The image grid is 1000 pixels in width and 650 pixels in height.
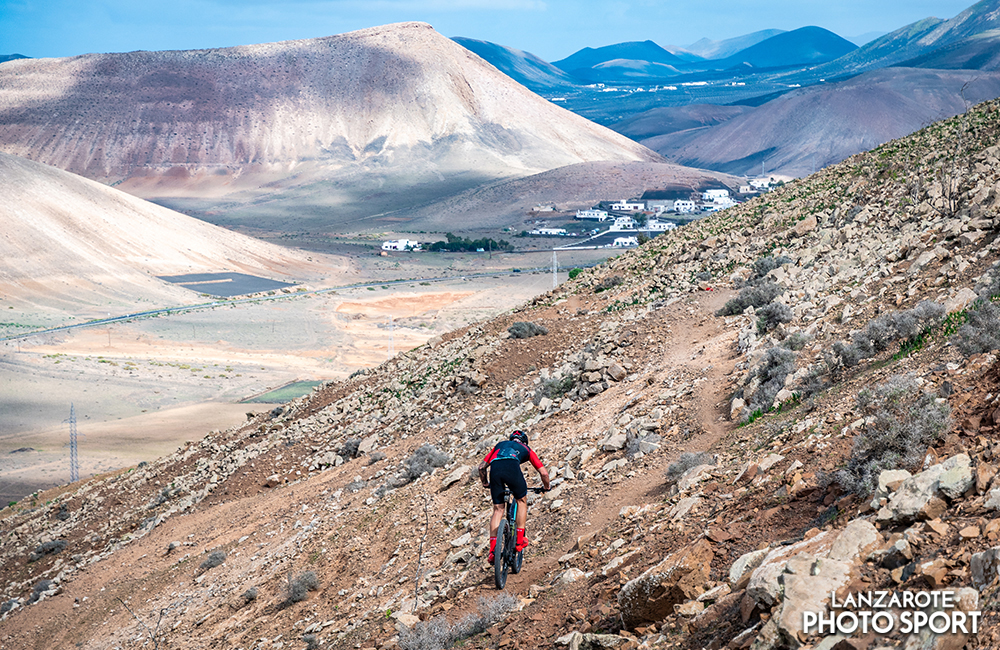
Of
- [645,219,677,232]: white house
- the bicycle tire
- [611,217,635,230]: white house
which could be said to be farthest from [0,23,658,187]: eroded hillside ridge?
the bicycle tire

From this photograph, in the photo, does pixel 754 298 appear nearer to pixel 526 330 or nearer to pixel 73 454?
pixel 526 330

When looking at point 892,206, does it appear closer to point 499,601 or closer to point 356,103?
point 499,601

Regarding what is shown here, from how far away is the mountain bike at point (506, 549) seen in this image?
20.1 ft

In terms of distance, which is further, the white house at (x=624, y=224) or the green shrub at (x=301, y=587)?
the white house at (x=624, y=224)

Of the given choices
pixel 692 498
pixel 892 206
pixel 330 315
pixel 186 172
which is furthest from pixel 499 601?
pixel 186 172

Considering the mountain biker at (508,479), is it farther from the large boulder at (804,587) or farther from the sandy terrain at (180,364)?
the sandy terrain at (180,364)

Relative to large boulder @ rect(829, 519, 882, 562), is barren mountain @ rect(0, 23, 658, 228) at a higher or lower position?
higher

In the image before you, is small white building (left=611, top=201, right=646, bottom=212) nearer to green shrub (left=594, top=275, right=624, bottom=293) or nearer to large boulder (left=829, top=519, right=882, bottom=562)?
green shrub (left=594, top=275, right=624, bottom=293)

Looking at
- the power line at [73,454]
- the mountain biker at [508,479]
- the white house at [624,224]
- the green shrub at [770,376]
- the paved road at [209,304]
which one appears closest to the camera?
the mountain biker at [508,479]

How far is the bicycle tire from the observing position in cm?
610

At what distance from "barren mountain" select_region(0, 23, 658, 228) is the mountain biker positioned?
4057 inches

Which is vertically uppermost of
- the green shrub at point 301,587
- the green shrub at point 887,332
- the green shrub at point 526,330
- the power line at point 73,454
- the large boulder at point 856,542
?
the green shrub at point 887,332

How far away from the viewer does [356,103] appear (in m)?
135

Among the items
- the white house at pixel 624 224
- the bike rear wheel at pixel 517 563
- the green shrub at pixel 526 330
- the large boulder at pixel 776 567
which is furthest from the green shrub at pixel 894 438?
the white house at pixel 624 224
